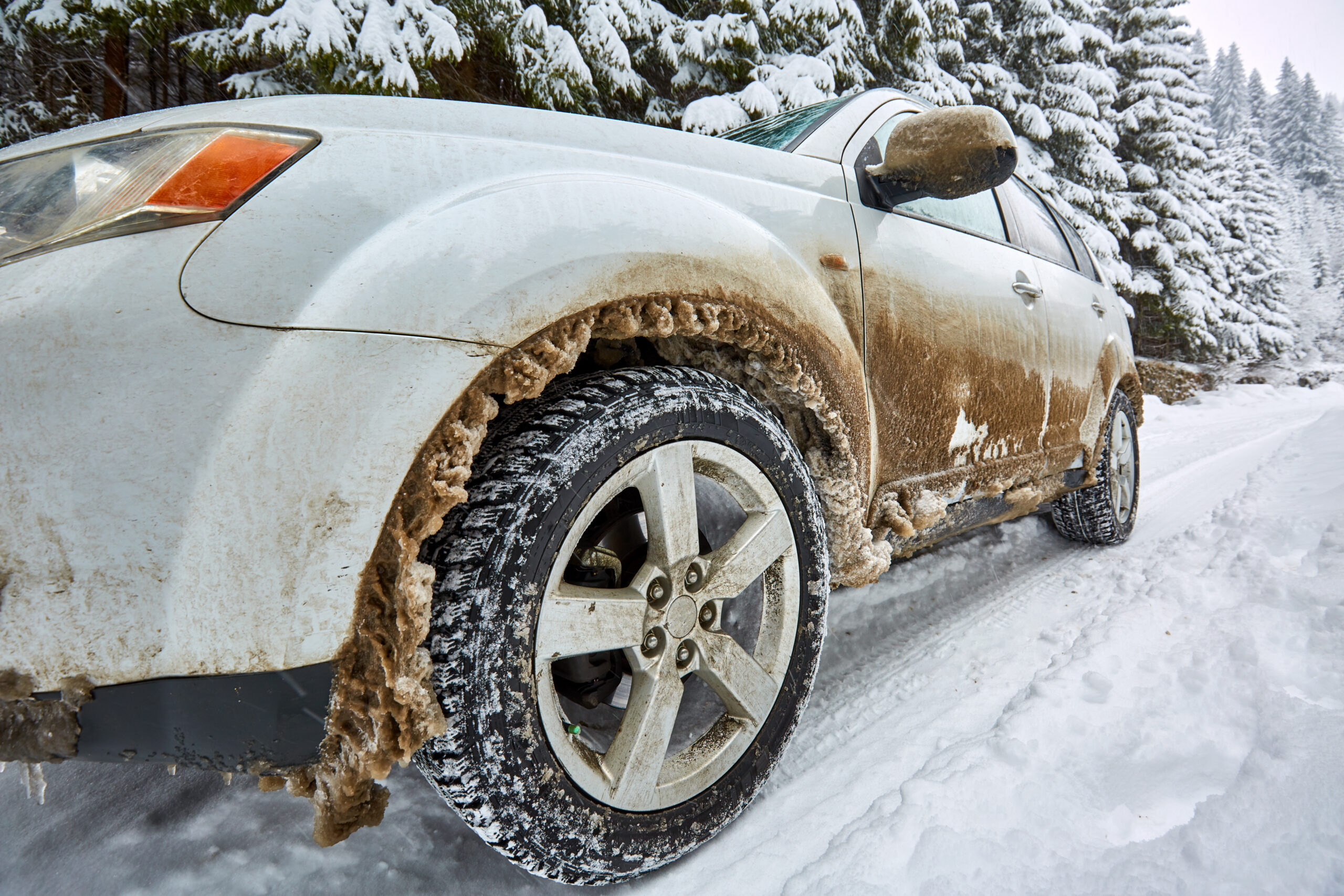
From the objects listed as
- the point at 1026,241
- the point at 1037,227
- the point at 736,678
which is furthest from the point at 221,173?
the point at 1037,227

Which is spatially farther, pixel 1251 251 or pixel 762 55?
pixel 1251 251

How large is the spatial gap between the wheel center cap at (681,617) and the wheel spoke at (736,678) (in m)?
0.03

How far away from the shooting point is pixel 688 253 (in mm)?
1262

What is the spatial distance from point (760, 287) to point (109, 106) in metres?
7.72

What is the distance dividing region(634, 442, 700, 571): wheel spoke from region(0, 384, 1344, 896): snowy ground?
2.01 ft

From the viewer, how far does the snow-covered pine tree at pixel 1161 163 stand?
594 inches

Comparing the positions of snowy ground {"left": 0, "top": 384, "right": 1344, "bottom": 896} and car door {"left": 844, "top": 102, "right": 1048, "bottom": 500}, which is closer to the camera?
snowy ground {"left": 0, "top": 384, "right": 1344, "bottom": 896}

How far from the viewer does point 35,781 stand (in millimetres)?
1306

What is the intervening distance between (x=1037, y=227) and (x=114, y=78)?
7.72 metres

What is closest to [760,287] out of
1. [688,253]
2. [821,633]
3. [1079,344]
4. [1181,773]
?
[688,253]

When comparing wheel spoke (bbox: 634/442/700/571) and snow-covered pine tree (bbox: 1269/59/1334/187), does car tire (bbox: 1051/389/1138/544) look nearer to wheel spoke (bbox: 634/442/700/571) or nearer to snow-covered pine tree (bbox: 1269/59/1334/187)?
wheel spoke (bbox: 634/442/700/571)

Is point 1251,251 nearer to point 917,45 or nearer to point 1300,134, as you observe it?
point 917,45

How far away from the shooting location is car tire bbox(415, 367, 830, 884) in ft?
3.36

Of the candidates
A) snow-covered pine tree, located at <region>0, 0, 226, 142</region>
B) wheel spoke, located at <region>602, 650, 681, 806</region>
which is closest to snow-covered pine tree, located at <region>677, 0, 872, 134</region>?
snow-covered pine tree, located at <region>0, 0, 226, 142</region>
